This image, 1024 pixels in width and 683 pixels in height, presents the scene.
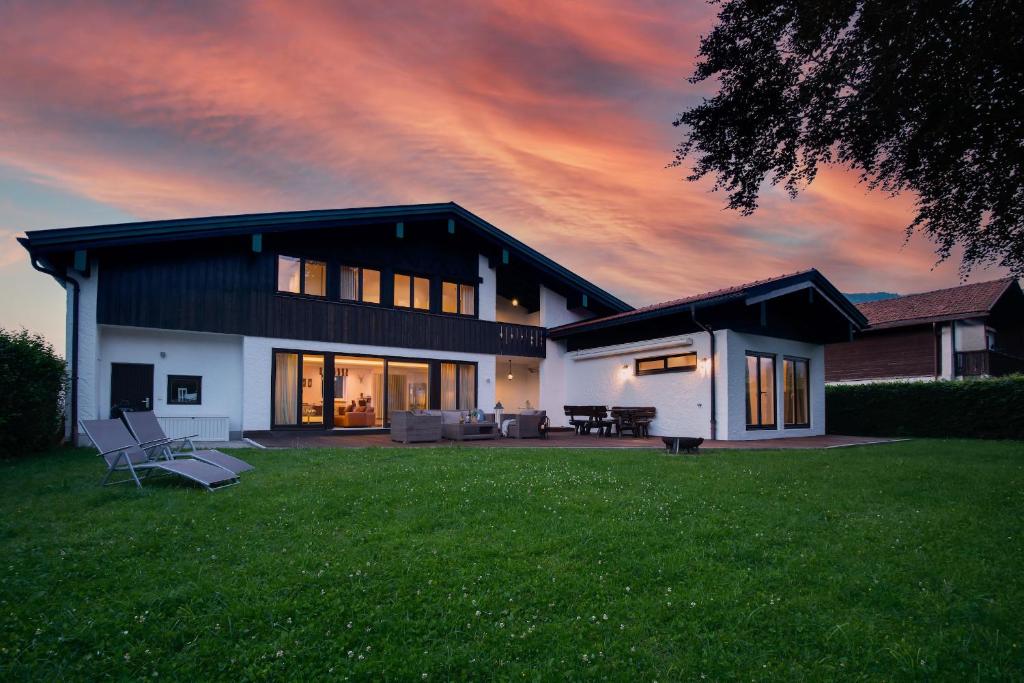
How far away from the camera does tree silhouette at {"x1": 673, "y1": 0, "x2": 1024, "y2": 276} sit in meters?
5.89

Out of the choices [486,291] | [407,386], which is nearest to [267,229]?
[407,386]

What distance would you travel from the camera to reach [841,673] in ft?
9.93

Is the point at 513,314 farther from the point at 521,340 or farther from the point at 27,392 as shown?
the point at 27,392

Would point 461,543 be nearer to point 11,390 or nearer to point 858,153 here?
point 858,153

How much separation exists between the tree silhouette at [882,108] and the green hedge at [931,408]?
12944mm

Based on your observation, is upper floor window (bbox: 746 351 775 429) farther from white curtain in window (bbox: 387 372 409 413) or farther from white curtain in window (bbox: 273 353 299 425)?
white curtain in window (bbox: 273 353 299 425)

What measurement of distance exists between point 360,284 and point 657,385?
30.8ft

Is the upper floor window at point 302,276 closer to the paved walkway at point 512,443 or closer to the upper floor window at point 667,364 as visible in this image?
the paved walkway at point 512,443

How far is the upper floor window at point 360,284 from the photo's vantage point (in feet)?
55.3

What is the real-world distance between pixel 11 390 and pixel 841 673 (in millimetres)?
12731

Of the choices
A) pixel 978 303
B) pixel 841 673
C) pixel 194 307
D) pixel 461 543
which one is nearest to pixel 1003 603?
pixel 841 673

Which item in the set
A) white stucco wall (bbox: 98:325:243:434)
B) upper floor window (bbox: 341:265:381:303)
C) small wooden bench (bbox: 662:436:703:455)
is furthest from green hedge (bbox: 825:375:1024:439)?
white stucco wall (bbox: 98:325:243:434)

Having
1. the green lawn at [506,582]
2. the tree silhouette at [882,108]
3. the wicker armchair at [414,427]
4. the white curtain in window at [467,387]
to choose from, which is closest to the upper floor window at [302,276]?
the wicker armchair at [414,427]

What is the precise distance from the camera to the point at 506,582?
4.09m
